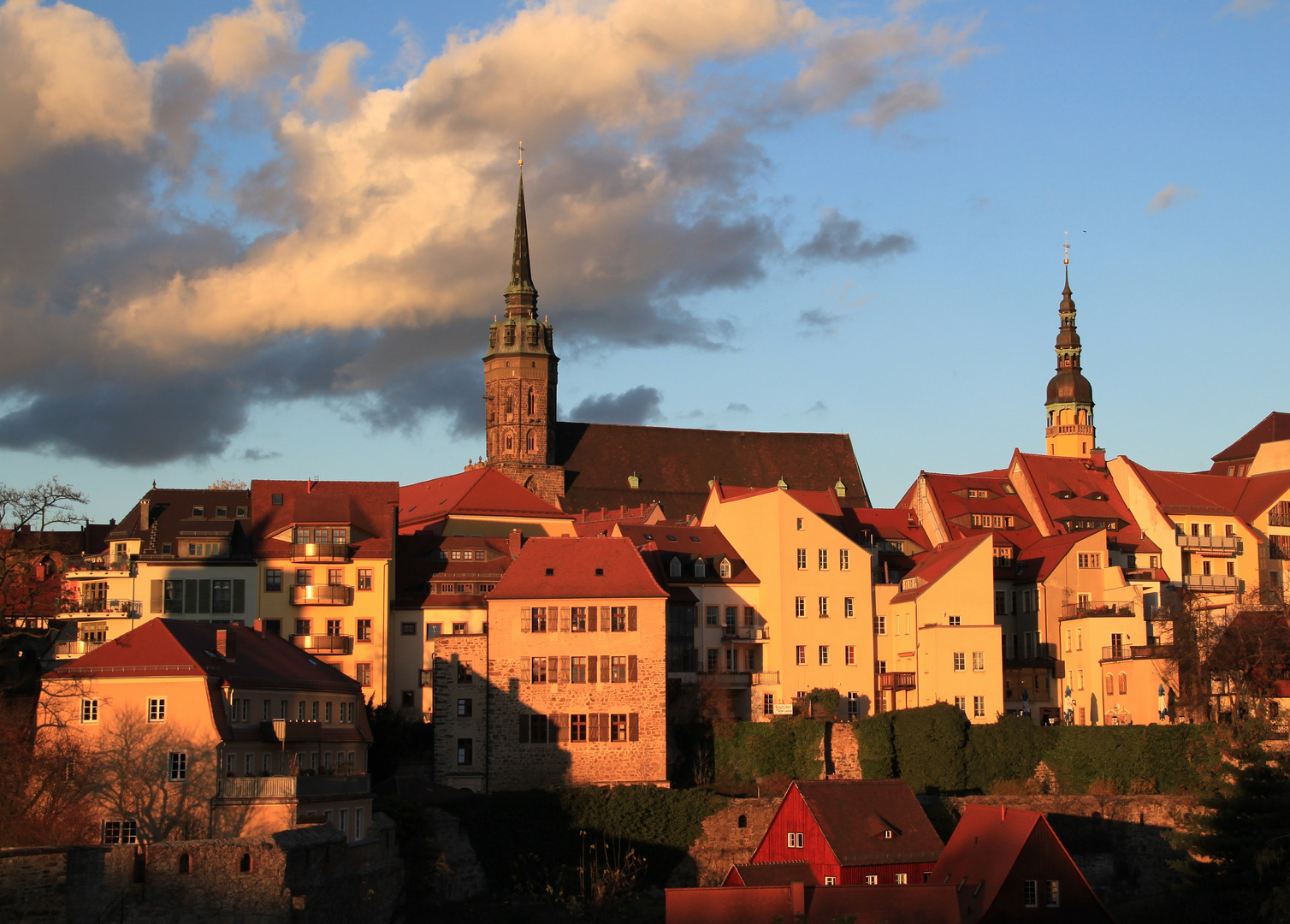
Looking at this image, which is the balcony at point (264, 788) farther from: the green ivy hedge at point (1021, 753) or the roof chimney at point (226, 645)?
the green ivy hedge at point (1021, 753)

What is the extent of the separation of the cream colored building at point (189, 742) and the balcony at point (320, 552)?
56.0ft

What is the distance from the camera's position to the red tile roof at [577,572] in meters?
64.5

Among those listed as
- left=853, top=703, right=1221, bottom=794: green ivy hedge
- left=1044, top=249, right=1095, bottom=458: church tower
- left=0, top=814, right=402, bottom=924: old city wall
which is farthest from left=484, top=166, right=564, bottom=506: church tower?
left=0, top=814, right=402, bottom=924: old city wall

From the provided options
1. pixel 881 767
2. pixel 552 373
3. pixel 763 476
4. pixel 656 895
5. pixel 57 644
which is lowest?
pixel 656 895

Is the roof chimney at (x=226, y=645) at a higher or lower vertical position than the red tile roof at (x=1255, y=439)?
lower

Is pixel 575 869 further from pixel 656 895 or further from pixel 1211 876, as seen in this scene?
pixel 1211 876

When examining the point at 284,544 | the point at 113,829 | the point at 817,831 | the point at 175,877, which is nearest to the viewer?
the point at 175,877

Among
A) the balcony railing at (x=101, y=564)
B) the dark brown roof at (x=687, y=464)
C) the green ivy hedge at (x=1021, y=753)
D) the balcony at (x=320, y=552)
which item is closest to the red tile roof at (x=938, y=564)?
the green ivy hedge at (x=1021, y=753)

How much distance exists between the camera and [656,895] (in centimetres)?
5912

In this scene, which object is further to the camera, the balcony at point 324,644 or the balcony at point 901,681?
the balcony at point 901,681

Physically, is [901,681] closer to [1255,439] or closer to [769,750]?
[769,750]

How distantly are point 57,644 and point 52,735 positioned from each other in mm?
17346

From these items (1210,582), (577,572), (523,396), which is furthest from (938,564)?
(523,396)

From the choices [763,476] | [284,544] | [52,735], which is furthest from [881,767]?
[763,476]
